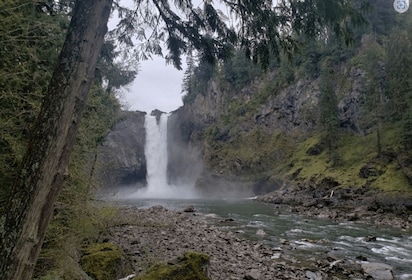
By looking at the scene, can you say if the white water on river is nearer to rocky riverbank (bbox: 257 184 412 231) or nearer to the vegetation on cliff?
rocky riverbank (bbox: 257 184 412 231)

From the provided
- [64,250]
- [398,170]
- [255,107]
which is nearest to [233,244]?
[64,250]

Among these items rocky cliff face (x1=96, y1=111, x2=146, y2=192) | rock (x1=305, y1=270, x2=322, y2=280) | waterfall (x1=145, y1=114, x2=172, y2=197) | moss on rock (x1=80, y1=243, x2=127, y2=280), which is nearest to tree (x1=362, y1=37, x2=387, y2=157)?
rock (x1=305, y1=270, x2=322, y2=280)

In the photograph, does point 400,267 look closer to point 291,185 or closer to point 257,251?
point 257,251

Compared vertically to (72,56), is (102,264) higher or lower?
lower

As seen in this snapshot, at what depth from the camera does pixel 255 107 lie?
224 feet

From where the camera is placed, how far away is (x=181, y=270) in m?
5.60

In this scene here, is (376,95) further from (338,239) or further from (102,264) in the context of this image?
(102,264)

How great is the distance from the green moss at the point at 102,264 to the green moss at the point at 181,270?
3.59 feet

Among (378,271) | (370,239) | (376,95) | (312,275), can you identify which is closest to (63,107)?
(312,275)

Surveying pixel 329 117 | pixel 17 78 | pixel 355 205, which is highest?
pixel 329 117

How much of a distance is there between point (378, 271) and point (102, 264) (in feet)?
24.0

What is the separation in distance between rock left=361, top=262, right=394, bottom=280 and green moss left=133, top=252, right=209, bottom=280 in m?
5.42

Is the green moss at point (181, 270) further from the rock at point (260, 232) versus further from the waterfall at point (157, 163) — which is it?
the waterfall at point (157, 163)

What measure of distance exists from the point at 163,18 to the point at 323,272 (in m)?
7.71
